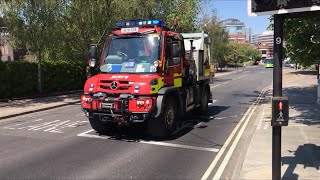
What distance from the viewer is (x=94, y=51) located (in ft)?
35.9

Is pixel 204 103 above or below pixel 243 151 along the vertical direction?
above

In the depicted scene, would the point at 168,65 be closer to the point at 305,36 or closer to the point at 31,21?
the point at 305,36

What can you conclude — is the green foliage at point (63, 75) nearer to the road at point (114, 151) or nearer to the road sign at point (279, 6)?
the road at point (114, 151)

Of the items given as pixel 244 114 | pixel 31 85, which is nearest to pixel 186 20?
pixel 31 85

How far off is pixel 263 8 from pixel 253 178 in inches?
113

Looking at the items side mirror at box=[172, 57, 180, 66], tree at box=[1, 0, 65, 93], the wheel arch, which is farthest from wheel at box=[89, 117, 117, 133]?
tree at box=[1, 0, 65, 93]

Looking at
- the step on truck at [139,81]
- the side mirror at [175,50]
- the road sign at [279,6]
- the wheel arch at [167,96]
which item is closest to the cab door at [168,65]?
the step on truck at [139,81]

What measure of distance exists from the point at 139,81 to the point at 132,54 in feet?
3.62

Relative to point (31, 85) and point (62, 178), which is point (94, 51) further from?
point (31, 85)

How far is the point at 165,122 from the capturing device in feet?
33.6

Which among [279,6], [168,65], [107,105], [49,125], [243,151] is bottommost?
[243,151]

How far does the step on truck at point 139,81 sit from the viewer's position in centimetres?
967

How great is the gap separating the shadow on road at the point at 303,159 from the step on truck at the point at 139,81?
325cm

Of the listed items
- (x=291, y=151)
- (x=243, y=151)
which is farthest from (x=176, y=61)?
(x=291, y=151)
